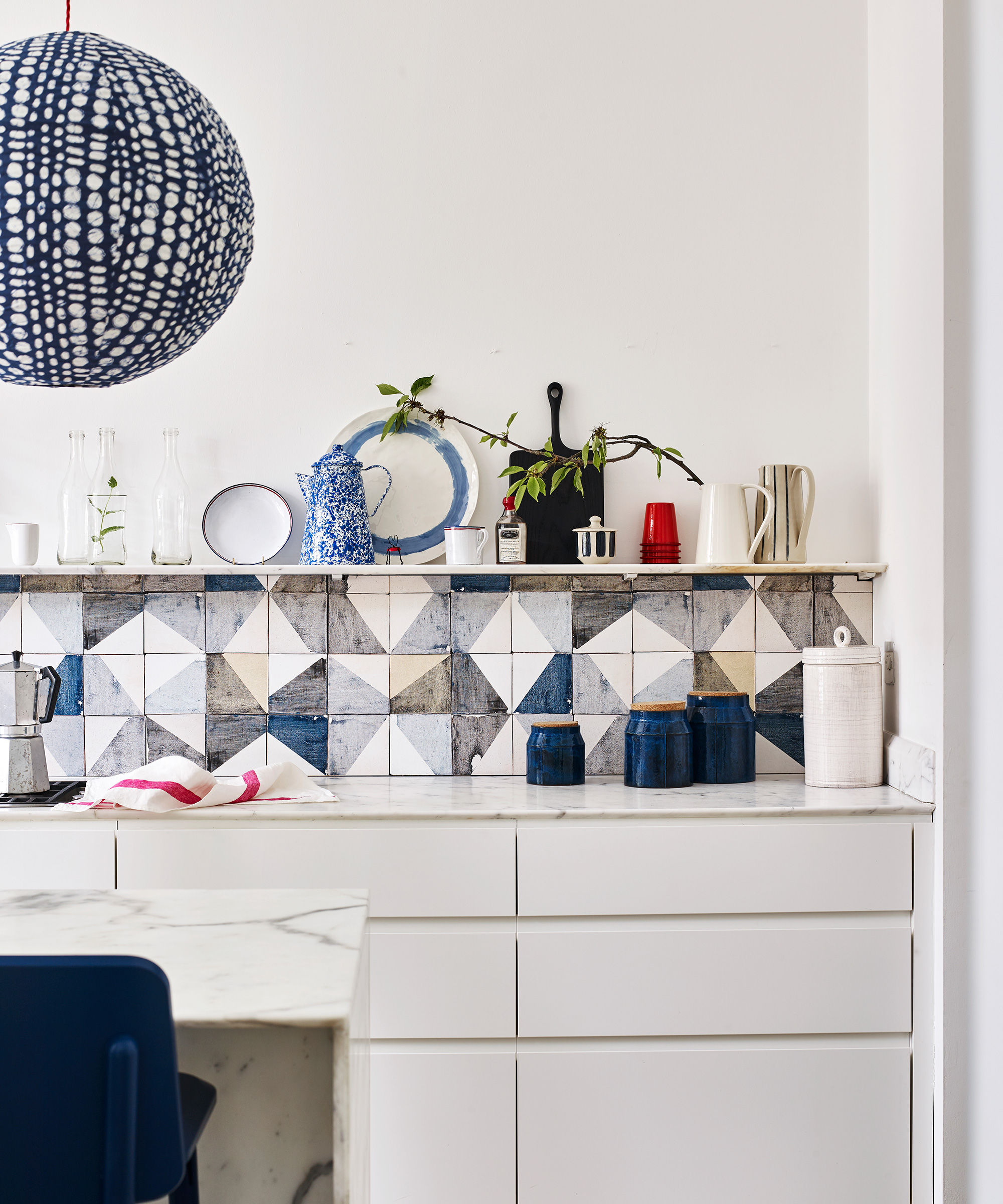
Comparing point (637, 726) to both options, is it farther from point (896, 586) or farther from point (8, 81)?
point (8, 81)

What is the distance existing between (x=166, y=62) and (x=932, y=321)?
208cm

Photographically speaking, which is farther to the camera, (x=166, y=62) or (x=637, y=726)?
(x=166, y=62)

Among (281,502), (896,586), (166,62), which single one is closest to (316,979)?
(281,502)

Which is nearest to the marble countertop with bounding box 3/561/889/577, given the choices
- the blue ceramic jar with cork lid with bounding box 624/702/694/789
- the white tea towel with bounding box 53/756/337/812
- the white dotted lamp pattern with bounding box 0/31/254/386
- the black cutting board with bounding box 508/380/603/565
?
the black cutting board with bounding box 508/380/603/565

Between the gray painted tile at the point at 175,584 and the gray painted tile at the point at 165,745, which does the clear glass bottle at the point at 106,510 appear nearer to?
the gray painted tile at the point at 175,584

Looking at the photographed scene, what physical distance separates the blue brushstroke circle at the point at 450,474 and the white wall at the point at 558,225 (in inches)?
2.6

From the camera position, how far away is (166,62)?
2498mm

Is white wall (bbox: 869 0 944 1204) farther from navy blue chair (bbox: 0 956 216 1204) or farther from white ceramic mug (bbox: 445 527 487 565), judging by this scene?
navy blue chair (bbox: 0 956 216 1204)

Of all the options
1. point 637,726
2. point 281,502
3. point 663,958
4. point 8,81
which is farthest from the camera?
point 281,502

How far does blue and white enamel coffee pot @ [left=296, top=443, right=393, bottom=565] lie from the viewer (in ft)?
7.50

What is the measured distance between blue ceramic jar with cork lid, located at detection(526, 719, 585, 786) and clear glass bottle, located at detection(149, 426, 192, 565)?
1.00m

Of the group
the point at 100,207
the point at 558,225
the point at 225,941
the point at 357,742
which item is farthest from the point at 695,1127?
the point at 558,225

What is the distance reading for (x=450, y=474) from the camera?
247cm

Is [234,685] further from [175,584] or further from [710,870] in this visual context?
[710,870]
